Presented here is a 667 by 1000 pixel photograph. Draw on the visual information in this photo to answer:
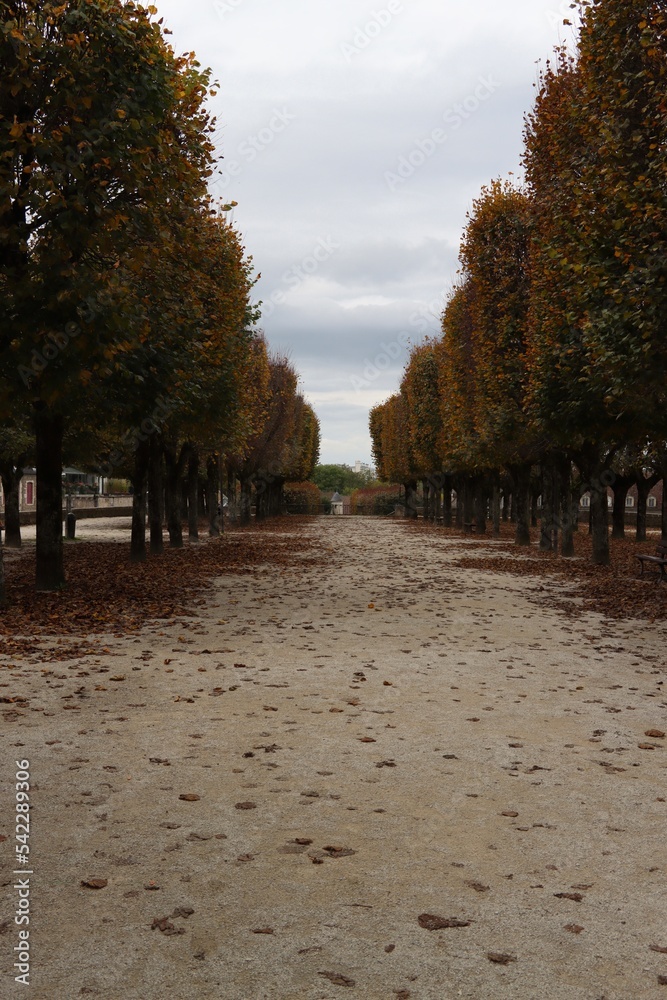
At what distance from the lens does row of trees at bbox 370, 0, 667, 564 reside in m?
14.9

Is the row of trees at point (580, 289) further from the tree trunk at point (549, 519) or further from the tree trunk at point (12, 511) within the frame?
the tree trunk at point (12, 511)

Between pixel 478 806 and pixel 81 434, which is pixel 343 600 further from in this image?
pixel 81 434

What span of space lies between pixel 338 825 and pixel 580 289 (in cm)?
1314

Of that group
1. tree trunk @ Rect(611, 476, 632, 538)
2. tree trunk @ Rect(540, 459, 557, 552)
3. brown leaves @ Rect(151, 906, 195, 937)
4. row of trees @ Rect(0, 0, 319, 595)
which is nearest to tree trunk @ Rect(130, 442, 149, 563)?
row of trees @ Rect(0, 0, 319, 595)

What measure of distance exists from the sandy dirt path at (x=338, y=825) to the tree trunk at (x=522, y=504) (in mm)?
26442

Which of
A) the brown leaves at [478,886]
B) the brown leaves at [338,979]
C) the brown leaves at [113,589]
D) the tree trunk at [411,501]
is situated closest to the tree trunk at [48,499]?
the brown leaves at [113,589]

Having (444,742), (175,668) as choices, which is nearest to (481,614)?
(175,668)

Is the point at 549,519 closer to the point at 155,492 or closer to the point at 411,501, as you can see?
the point at 155,492

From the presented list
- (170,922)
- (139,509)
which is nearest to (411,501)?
(139,509)

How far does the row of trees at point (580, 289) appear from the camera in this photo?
585 inches

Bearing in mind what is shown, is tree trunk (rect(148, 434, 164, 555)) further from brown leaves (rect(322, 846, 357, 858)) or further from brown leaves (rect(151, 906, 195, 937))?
brown leaves (rect(151, 906, 195, 937))

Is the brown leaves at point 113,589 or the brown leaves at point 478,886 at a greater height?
the brown leaves at point 113,589

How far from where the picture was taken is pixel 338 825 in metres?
5.80

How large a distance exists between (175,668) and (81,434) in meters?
20.2
